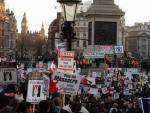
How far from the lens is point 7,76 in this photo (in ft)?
49.3

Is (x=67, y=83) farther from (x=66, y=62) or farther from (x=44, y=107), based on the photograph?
(x=44, y=107)

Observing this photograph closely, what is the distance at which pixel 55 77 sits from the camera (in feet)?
48.4

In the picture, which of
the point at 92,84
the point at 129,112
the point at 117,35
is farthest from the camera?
the point at 117,35

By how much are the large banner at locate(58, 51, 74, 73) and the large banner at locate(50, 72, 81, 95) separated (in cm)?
74

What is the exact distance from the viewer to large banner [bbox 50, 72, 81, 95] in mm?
14492

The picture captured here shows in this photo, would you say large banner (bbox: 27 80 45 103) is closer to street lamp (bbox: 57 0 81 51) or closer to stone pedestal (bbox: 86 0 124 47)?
street lamp (bbox: 57 0 81 51)

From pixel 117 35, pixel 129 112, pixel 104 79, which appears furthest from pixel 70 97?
pixel 117 35

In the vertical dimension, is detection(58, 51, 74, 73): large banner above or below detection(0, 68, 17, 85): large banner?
above

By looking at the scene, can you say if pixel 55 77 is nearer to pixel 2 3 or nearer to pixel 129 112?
pixel 129 112

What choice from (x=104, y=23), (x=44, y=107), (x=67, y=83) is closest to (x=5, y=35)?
(x=104, y=23)

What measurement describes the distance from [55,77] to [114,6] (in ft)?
158

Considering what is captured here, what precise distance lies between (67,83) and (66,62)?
47.3 inches

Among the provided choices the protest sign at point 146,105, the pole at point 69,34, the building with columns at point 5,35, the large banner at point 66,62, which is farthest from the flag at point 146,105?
the building with columns at point 5,35

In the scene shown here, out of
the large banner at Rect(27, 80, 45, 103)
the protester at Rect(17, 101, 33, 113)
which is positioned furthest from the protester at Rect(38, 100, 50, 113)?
the large banner at Rect(27, 80, 45, 103)
